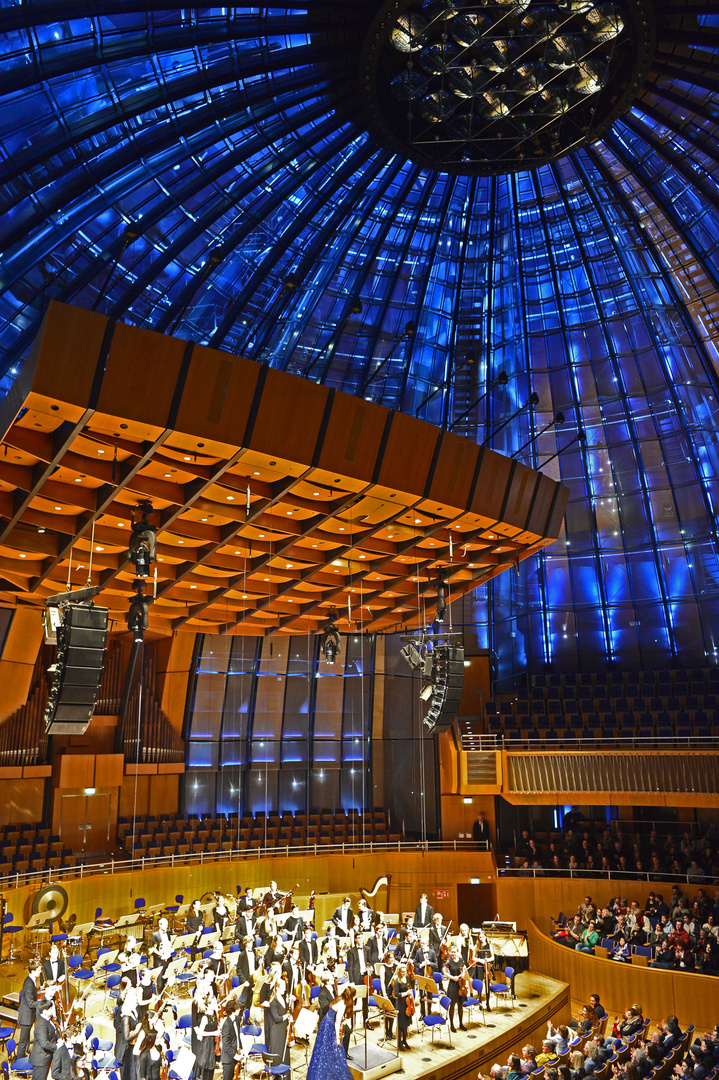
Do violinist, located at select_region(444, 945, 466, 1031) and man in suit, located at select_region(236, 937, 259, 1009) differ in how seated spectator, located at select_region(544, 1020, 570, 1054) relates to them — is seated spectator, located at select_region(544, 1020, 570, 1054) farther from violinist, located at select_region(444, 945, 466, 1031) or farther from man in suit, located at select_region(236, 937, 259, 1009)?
man in suit, located at select_region(236, 937, 259, 1009)

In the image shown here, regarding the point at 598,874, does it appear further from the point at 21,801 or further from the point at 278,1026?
the point at 21,801

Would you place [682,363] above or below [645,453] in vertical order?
above

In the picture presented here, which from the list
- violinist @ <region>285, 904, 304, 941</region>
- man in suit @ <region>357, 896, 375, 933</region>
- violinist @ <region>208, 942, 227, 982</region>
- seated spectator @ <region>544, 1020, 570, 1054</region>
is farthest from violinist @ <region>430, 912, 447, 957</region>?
violinist @ <region>208, 942, 227, 982</region>

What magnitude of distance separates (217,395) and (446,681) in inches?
324

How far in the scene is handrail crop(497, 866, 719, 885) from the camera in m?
21.0

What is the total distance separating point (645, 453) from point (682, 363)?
3499mm

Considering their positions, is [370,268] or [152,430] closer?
[152,430]

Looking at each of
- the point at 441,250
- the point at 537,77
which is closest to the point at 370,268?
the point at 441,250

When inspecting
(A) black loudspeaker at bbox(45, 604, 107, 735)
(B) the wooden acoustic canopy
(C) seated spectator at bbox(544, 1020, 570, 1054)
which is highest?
(B) the wooden acoustic canopy

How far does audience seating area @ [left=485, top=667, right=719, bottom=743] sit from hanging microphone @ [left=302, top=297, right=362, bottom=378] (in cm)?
1249

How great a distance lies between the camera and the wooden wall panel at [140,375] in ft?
37.2

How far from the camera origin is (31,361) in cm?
1088

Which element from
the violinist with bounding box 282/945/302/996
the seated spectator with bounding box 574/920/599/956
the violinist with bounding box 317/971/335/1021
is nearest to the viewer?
the violinist with bounding box 317/971/335/1021

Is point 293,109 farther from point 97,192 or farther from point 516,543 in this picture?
point 516,543
